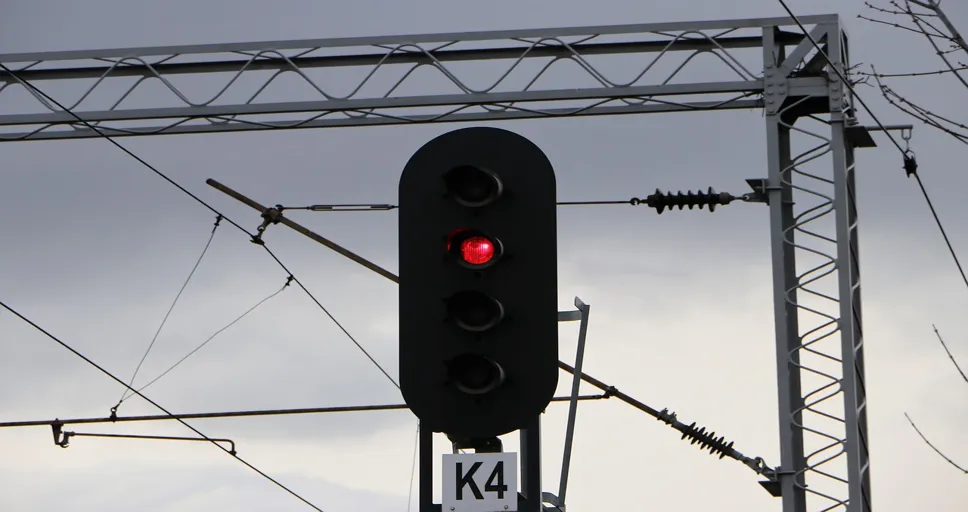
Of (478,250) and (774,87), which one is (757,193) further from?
(478,250)

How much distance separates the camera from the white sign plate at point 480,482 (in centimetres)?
418

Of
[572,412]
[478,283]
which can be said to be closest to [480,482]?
[478,283]

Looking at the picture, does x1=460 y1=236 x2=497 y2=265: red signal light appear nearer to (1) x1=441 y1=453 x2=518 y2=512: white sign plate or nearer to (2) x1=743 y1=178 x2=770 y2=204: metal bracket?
(1) x1=441 y1=453 x2=518 y2=512: white sign plate

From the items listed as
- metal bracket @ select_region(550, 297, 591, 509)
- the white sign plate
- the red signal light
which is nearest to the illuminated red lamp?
the red signal light

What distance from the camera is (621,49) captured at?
12.7 meters

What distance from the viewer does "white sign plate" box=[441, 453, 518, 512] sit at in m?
4.18

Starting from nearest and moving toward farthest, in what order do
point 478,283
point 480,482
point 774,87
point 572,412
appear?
point 478,283, point 480,482, point 572,412, point 774,87

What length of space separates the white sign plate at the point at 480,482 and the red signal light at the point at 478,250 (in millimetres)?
535

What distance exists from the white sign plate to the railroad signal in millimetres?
211

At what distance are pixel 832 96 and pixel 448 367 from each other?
893cm

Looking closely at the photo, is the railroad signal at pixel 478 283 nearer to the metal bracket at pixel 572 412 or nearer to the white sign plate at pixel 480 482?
the white sign plate at pixel 480 482

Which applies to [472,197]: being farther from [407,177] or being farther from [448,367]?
[448,367]

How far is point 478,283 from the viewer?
4.02 meters

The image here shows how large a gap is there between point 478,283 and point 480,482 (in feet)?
1.84
